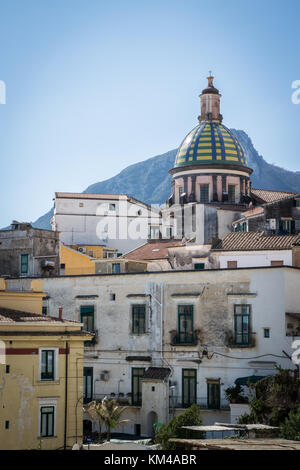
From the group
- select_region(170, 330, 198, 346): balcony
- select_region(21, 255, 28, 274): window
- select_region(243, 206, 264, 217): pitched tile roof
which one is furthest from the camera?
select_region(243, 206, 264, 217): pitched tile roof

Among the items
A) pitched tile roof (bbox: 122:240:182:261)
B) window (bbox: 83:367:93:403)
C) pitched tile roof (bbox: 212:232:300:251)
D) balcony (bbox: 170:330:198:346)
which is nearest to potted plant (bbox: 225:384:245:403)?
balcony (bbox: 170:330:198:346)

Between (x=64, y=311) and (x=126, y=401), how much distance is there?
6.11 m

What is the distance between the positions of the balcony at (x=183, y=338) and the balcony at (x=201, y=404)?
103 inches

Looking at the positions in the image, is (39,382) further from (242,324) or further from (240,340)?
(242,324)

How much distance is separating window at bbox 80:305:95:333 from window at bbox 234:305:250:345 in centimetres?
800

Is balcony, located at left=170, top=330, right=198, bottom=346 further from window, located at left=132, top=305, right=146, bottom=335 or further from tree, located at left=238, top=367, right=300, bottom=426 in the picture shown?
tree, located at left=238, top=367, right=300, bottom=426

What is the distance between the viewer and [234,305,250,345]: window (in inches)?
1647

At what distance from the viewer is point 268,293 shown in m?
41.5

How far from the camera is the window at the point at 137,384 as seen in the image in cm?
4374

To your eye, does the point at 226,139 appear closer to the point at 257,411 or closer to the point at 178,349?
the point at 178,349

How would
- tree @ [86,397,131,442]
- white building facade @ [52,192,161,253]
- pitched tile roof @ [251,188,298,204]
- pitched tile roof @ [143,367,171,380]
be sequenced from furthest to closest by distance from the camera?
white building facade @ [52,192,161,253] → pitched tile roof @ [251,188,298,204] → pitched tile roof @ [143,367,171,380] → tree @ [86,397,131,442]

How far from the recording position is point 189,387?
42.5 metres

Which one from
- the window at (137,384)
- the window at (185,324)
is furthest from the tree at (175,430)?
the window at (137,384)

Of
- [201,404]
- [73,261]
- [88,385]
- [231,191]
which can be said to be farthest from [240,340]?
[231,191]
